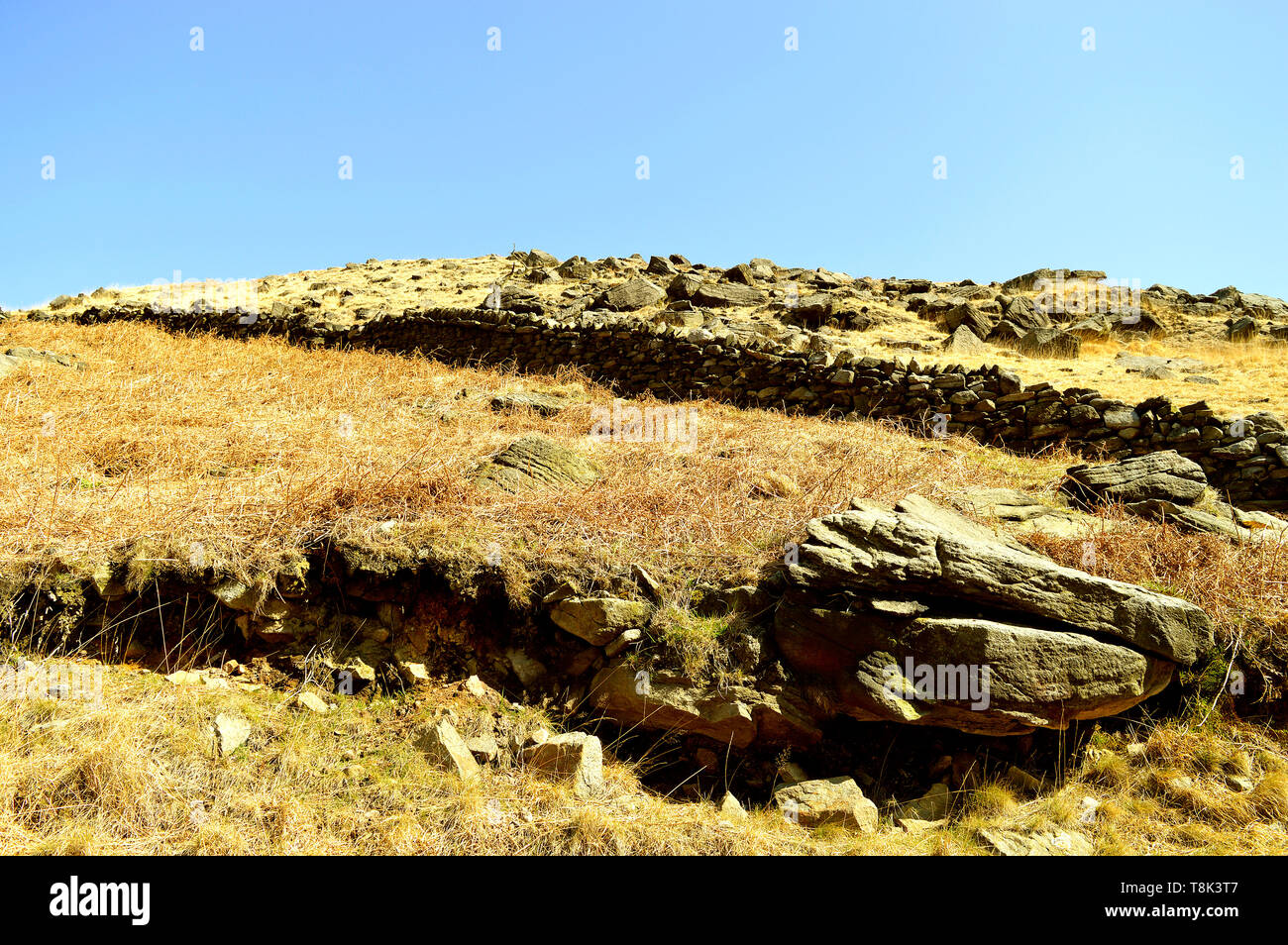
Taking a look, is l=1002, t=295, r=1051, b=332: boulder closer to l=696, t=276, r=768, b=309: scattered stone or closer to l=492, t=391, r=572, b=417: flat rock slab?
l=696, t=276, r=768, b=309: scattered stone

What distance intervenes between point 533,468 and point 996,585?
352 cm

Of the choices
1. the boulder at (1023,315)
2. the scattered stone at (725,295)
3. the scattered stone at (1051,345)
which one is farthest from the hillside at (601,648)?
the scattered stone at (725,295)

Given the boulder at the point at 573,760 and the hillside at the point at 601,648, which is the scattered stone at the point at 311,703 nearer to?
the hillside at the point at 601,648

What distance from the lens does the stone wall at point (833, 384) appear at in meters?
8.25

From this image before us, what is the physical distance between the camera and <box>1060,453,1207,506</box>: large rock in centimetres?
642

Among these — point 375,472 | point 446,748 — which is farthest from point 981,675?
point 375,472

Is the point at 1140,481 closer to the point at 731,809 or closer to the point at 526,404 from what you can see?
the point at 731,809

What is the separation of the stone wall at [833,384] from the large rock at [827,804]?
6838mm

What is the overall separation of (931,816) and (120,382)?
29.4ft

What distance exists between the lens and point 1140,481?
655 centimetres

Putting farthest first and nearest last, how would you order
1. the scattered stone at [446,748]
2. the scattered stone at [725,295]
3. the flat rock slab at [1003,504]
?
the scattered stone at [725,295], the flat rock slab at [1003,504], the scattered stone at [446,748]
